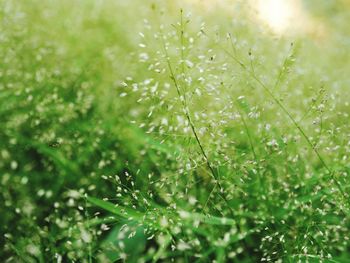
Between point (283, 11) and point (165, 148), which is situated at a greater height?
point (283, 11)

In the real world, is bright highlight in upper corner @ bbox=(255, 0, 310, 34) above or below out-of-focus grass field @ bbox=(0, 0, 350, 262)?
above

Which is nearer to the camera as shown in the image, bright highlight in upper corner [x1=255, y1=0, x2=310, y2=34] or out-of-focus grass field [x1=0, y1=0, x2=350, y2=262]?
out-of-focus grass field [x1=0, y1=0, x2=350, y2=262]

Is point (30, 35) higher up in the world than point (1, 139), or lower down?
higher up

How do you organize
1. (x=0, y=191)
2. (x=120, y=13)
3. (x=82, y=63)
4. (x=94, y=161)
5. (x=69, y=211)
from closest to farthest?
(x=69, y=211)
(x=0, y=191)
(x=94, y=161)
(x=82, y=63)
(x=120, y=13)

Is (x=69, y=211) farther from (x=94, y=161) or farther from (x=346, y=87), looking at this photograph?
(x=346, y=87)

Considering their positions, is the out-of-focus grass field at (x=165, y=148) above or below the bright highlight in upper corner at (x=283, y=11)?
below

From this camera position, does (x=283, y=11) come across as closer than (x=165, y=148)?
No

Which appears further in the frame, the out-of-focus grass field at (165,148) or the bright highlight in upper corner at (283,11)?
the bright highlight in upper corner at (283,11)

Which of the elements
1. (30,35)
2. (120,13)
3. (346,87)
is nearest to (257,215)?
(346,87)
